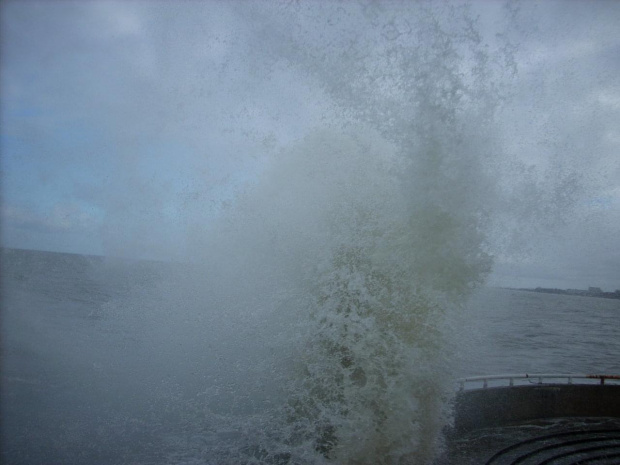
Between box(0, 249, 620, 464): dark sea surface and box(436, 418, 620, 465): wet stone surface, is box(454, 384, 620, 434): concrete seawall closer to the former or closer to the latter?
box(436, 418, 620, 465): wet stone surface

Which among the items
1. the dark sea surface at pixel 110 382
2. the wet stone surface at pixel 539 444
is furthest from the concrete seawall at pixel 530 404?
the dark sea surface at pixel 110 382

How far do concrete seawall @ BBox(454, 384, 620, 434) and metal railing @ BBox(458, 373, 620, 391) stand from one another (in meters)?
0.18

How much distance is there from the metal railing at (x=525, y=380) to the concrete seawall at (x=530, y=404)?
182 millimetres

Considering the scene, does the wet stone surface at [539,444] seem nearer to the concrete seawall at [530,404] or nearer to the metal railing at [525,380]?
the concrete seawall at [530,404]

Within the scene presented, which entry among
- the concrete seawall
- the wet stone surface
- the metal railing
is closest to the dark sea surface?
the metal railing

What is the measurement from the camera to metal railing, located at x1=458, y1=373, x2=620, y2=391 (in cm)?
834

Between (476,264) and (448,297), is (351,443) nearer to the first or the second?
(448,297)

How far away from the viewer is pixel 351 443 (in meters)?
5.59

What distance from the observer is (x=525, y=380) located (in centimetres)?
913

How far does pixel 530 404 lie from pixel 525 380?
0.64m

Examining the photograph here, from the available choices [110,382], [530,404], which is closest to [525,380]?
[530,404]

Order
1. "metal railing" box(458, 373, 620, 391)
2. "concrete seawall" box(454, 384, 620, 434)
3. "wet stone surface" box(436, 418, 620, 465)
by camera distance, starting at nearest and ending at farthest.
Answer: "wet stone surface" box(436, 418, 620, 465) < "concrete seawall" box(454, 384, 620, 434) < "metal railing" box(458, 373, 620, 391)

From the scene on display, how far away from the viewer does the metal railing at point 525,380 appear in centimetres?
834

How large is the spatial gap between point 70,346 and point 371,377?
841cm
